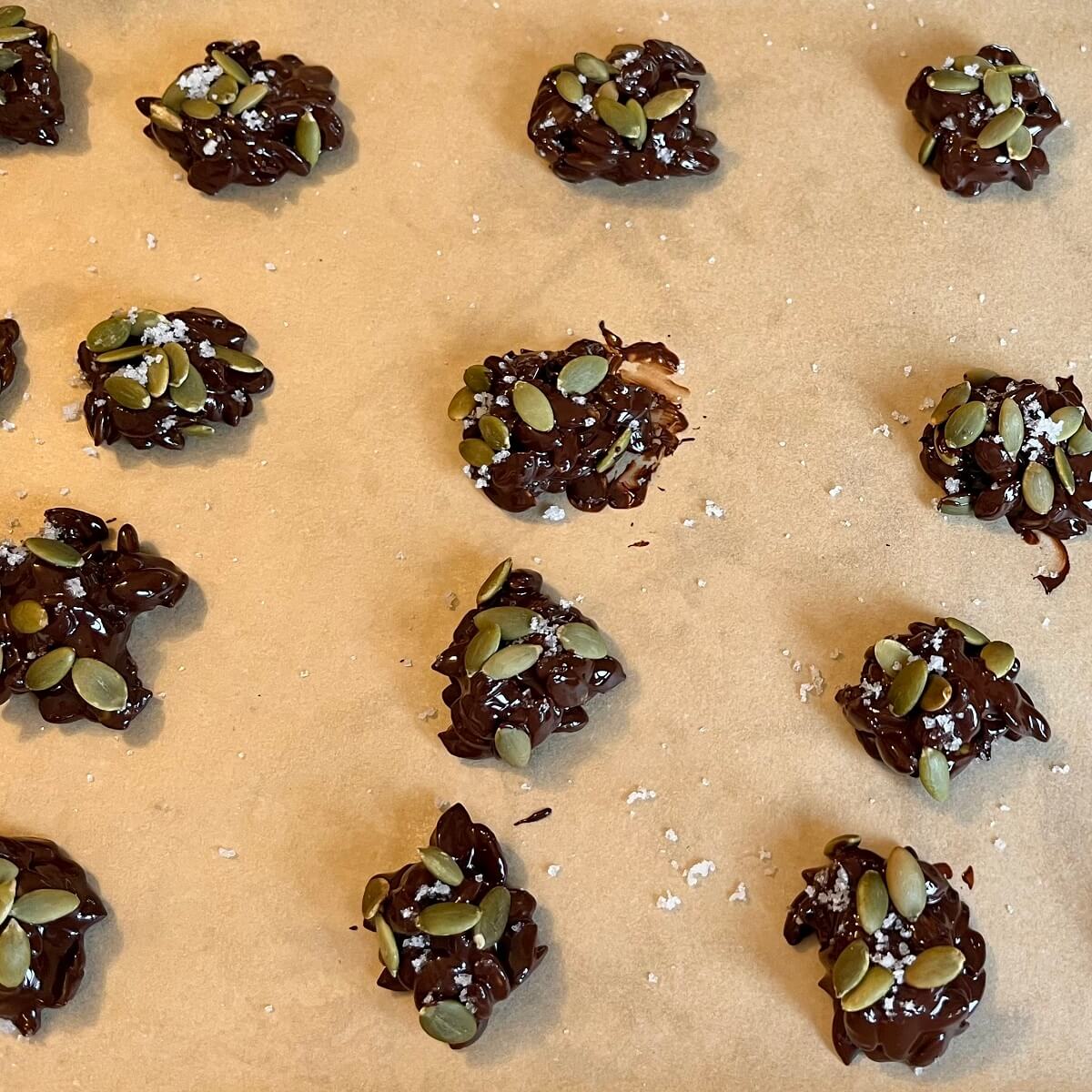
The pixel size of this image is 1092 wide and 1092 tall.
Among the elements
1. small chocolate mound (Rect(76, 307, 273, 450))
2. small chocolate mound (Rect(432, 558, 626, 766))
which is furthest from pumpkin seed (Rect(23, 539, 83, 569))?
small chocolate mound (Rect(432, 558, 626, 766))

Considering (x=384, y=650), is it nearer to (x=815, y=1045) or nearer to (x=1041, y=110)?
(x=815, y=1045)

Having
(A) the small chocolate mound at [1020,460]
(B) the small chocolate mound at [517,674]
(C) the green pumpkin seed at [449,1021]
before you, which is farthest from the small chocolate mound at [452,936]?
(A) the small chocolate mound at [1020,460]

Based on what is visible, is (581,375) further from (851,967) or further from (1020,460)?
(851,967)

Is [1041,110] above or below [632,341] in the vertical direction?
above

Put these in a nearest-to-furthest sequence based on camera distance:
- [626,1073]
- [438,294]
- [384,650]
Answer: [626,1073]
[384,650]
[438,294]

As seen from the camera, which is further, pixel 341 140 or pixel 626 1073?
pixel 341 140

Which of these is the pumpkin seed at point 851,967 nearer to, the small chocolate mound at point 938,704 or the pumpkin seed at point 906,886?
the pumpkin seed at point 906,886

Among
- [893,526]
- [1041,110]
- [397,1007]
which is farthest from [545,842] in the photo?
[1041,110]
